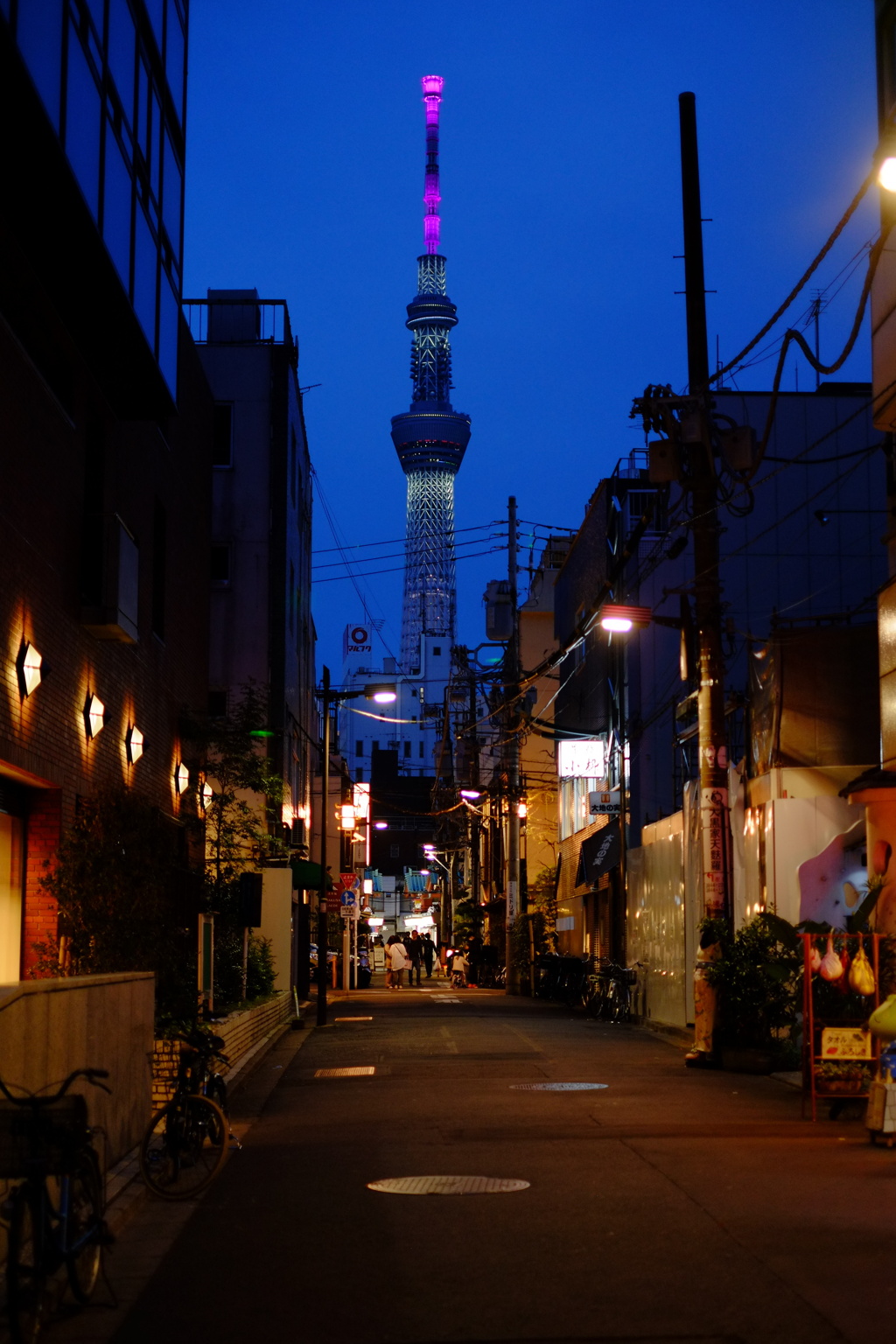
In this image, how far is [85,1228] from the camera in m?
7.38

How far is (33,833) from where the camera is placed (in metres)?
16.5

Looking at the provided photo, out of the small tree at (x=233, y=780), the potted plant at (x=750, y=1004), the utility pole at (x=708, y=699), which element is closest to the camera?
the potted plant at (x=750, y=1004)

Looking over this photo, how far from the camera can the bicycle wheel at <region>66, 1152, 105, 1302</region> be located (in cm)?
724

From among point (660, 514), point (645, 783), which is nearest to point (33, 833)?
point (660, 514)

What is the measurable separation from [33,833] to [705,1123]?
299 inches

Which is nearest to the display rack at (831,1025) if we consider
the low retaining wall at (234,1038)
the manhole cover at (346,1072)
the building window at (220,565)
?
the low retaining wall at (234,1038)

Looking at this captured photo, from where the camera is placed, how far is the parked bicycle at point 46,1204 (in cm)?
665

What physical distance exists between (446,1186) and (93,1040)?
2.74 m

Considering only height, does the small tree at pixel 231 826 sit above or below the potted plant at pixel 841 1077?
above

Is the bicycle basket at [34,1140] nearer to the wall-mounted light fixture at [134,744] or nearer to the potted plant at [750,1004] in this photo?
the wall-mounted light fixture at [134,744]

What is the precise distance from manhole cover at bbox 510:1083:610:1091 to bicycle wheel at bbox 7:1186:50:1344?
1122 cm

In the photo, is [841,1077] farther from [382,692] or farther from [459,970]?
[459,970]

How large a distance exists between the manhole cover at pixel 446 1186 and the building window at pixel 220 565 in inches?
1232

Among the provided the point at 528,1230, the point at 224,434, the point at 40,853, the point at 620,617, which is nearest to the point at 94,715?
the point at 40,853
